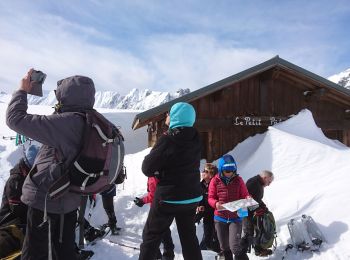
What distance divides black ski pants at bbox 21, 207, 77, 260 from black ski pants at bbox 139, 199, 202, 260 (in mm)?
945

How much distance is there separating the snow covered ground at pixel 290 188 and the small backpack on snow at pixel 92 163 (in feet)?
10.5

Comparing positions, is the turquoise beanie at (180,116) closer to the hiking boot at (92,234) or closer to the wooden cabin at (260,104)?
the hiking boot at (92,234)

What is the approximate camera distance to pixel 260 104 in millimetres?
12250

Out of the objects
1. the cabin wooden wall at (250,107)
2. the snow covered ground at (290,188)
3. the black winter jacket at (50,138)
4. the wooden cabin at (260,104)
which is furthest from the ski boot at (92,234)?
the cabin wooden wall at (250,107)

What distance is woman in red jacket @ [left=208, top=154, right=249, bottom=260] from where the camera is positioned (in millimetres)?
5023

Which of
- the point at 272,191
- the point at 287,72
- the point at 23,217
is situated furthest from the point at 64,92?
the point at 287,72

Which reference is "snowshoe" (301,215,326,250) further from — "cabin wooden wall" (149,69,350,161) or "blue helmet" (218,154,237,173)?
"cabin wooden wall" (149,69,350,161)

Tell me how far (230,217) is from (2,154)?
1115 centimetres

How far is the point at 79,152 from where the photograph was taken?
8.77ft

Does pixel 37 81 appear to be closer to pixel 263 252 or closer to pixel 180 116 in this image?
pixel 180 116

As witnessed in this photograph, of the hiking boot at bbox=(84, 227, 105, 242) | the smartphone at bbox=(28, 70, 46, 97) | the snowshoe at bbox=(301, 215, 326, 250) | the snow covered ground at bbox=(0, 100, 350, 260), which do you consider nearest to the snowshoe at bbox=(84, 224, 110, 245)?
the hiking boot at bbox=(84, 227, 105, 242)

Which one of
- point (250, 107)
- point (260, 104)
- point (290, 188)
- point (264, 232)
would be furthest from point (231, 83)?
point (264, 232)

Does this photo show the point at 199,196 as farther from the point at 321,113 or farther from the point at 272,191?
the point at 321,113

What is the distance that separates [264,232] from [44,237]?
3.78m
